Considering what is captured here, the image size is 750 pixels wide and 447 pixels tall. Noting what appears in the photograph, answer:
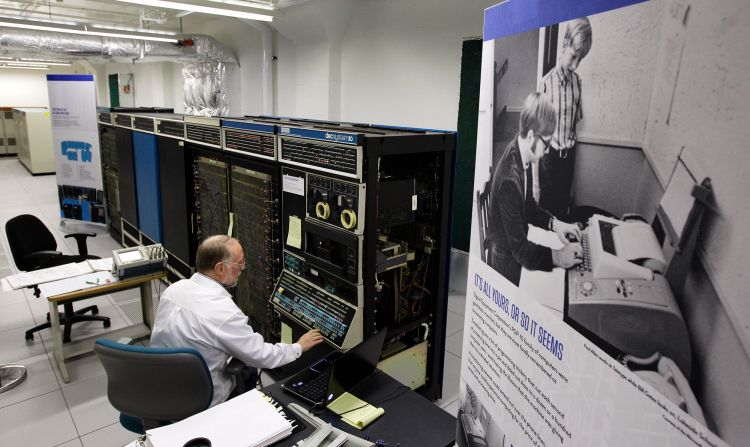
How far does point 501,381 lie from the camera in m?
1.09

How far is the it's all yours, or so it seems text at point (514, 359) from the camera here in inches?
35.1

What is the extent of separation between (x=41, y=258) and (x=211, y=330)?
114 inches

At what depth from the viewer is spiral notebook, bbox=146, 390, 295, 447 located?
154 centimetres

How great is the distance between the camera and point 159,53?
25.3ft

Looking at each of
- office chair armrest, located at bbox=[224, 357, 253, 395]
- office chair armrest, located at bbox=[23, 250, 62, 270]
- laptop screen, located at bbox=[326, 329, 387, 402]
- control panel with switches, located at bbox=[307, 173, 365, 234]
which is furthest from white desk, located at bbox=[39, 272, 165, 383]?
laptop screen, located at bbox=[326, 329, 387, 402]

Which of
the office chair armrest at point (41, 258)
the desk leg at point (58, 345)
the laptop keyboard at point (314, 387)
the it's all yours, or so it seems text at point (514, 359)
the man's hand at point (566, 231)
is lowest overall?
the desk leg at point (58, 345)

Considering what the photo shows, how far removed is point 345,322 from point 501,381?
1.51 metres

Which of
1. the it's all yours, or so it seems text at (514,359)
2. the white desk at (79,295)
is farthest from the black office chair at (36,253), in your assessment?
the it's all yours, or so it seems text at (514,359)

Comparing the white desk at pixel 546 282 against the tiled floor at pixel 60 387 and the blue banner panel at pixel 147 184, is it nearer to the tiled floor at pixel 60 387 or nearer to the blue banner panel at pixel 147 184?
the tiled floor at pixel 60 387

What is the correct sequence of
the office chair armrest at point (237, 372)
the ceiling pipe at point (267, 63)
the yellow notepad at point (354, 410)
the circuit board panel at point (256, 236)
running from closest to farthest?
the yellow notepad at point (354, 410) < the office chair armrest at point (237, 372) < the circuit board panel at point (256, 236) < the ceiling pipe at point (267, 63)

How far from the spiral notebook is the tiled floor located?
153 cm

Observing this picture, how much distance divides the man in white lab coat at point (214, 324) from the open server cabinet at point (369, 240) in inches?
16.5

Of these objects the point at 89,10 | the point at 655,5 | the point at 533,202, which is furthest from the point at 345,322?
the point at 89,10

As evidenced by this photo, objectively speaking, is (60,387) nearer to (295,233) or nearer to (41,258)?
(41,258)
